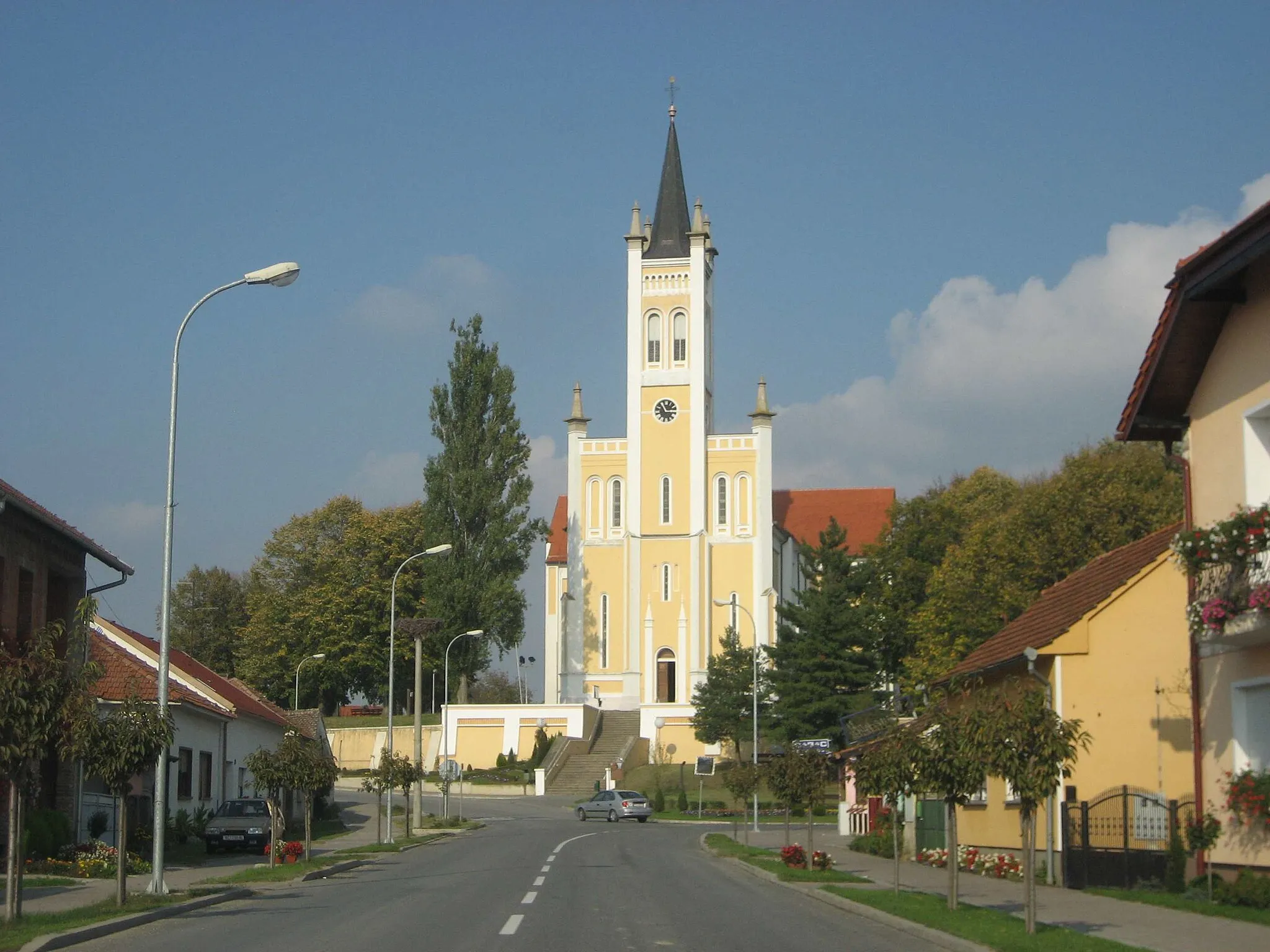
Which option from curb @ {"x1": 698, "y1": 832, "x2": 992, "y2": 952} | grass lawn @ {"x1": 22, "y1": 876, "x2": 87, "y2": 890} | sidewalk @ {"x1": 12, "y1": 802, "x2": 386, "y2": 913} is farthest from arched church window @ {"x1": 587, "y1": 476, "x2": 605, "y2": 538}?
grass lawn @ {"x1": 22, "y1": 876, "x2": 87, "y2": 890}

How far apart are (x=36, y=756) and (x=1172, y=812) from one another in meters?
14.4

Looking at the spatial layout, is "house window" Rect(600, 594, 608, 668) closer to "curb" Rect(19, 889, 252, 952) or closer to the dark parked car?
the dark parked car

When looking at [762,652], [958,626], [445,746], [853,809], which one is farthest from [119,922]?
[445,746]

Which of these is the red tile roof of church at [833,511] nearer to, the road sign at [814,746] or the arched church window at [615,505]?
the arched church window at [615,505]

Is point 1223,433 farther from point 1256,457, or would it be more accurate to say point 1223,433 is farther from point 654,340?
point 654,340

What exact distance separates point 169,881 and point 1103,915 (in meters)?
15.4

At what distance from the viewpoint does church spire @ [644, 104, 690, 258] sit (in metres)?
86.8

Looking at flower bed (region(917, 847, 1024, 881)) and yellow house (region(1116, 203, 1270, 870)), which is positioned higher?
yellow house (region(1116, 203, 1270, 870))

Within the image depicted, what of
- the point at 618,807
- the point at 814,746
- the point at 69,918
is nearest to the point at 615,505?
the point at 618,807

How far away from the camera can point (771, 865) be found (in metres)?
27.1

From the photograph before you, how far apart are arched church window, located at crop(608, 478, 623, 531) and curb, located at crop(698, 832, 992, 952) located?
188ft

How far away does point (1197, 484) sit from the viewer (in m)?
18.2

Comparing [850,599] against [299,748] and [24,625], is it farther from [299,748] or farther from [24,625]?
[24,625]

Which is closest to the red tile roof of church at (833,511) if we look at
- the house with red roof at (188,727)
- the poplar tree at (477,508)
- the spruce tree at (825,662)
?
the poplar tree at (477,508)
